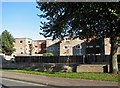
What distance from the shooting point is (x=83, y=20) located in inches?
958

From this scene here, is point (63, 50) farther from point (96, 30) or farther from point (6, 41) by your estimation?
point (96, 30)

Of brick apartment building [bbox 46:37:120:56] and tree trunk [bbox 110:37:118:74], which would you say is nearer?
tree trunk [bbox 110:37:118:74]

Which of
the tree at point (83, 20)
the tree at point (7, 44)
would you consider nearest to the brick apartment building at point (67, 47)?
the tree at point (7, 44)

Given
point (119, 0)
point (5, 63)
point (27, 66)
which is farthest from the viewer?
point (5, 63)

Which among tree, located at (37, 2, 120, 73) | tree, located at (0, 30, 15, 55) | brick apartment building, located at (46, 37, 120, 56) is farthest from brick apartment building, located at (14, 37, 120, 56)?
tree, located at (37, 2, 120, 73)

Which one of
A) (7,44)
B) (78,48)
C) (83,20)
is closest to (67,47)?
(78,48)

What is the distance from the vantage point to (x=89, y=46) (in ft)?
243

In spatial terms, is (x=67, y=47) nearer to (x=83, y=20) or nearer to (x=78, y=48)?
(x=78, y=48)

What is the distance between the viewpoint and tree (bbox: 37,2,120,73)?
23031 millimetres

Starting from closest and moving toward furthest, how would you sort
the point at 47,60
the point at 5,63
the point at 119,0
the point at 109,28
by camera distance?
the point at 119,0 < the point at 109,28 < the point at 47,60 < the point at 5,63

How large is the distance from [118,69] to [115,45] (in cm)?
250

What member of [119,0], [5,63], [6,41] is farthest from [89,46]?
[119,0]

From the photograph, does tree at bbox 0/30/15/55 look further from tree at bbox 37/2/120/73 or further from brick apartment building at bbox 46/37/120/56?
tree at bbox 37/2/120/73

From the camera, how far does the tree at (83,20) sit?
907 inches
